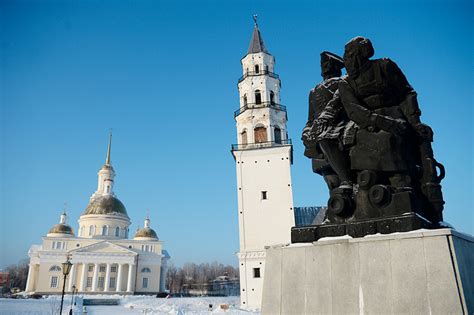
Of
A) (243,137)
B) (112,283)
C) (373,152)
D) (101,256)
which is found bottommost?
(112,283)

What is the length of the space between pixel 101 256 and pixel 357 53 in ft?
174

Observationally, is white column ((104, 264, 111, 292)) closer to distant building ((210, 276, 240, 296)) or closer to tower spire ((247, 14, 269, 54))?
distant building ((210, 276, 240, 296))

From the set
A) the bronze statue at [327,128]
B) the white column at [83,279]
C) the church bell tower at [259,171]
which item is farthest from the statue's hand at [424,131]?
the white column at [83,279]

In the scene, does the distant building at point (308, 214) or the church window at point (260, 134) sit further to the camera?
the distant building at point (308, 214)

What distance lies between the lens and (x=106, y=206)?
56.1 m

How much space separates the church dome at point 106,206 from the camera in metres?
56.0

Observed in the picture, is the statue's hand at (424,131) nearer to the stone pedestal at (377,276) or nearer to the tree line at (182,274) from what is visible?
the stone pedestal at (377,276)

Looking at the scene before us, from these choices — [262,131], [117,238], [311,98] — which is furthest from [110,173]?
[311,98]

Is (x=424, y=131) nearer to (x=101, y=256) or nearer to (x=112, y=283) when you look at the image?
(x=101, y=256)

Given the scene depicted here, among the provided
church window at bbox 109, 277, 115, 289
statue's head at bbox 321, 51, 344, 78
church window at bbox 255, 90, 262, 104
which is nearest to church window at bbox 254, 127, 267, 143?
church window at bbox 255, 90, 262, 104

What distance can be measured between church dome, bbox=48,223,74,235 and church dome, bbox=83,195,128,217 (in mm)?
3252

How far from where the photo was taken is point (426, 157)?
13.9 feet

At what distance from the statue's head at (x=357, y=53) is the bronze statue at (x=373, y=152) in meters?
0.01

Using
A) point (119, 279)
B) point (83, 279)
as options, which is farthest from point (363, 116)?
point (83, 279)
